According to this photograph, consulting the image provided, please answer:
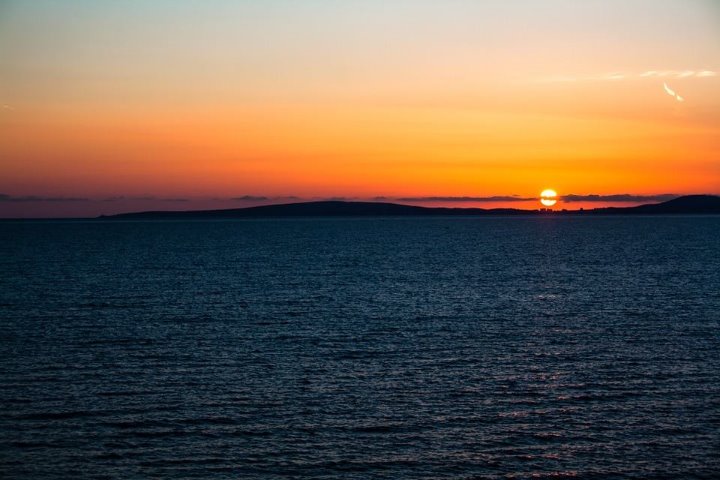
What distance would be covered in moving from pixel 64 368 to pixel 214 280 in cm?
4377

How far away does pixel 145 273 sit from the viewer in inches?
3433

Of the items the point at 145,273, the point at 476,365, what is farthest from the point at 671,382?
the point at 145,273

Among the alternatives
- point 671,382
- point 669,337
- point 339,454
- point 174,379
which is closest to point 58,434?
point 174,379

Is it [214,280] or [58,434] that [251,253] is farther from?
[58,434]

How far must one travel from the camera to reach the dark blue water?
24750mm

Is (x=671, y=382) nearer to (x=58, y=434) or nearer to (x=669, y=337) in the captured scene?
(x=669, y=337)

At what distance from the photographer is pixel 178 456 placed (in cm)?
2489

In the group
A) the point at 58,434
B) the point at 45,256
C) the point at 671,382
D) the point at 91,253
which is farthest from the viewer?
the point at 91,253

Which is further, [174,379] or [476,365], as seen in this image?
[476,365]

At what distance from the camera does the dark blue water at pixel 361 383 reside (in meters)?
24.8

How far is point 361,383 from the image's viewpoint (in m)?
33.2

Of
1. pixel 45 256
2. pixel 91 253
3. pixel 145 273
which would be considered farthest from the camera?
pixel 91 253

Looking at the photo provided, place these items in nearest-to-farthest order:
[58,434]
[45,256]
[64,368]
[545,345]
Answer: [58,434] < [64,368] < [545,345] < [45,256]

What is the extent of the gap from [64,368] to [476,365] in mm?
18344
